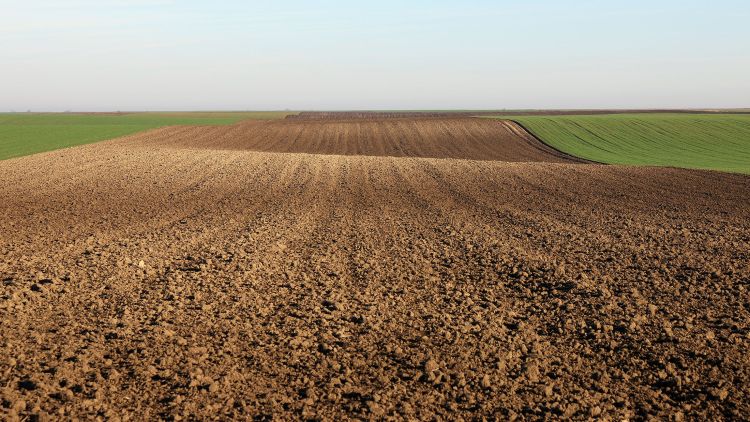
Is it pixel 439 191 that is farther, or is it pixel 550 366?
pixel 439 191

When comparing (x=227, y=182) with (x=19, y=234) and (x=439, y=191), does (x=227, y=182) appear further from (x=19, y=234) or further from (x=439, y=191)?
(x=19, y=234)

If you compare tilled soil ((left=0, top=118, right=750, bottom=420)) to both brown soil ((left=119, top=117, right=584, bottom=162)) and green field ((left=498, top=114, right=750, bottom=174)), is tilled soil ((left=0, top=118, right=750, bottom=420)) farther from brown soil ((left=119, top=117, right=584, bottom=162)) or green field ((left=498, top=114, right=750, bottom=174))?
brown soil ((left=119, top=117, right=584, bottom=162))

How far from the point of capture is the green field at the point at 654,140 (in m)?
35.6

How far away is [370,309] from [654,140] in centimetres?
4568

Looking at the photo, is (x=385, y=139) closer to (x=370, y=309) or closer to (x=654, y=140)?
(x=654, y=140)

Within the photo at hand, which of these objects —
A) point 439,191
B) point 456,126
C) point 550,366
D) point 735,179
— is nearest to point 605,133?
point 456,126

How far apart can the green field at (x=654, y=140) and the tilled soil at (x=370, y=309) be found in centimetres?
2053

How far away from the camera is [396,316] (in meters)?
7.73

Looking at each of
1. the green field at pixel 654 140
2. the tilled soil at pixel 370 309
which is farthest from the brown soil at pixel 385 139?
the tilled soil at pixel 370 309

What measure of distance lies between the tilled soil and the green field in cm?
2053

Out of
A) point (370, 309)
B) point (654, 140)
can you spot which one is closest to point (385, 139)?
point (654, 140)

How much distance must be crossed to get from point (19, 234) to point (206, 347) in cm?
794

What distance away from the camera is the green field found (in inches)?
1403

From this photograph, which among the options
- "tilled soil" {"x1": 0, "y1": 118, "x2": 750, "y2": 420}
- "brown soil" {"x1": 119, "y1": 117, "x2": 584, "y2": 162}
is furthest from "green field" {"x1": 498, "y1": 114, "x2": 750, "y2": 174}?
"tilled soil" {"x1": 0, "y1": 118, "x2": 750, "y2": 420}
